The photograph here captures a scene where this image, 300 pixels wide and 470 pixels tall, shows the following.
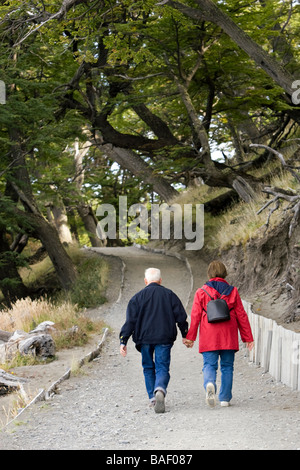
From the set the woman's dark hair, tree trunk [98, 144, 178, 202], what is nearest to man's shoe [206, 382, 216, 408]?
the woman's dark hair

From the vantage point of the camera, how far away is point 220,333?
7168 millimetres

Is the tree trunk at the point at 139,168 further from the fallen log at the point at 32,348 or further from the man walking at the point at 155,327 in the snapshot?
the man walking at the point at 155,327

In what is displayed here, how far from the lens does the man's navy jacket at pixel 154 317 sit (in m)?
7.21

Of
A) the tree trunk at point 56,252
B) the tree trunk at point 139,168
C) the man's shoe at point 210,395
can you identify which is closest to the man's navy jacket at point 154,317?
the man's shoe at point 210,395

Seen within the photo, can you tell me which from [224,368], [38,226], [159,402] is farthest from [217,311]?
[38,226]

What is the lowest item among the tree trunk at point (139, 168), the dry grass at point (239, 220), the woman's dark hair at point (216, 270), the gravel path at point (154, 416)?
the gravel path at point (154, 416)

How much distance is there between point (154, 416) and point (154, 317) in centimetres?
113

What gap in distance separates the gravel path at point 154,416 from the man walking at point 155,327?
17.7 inches

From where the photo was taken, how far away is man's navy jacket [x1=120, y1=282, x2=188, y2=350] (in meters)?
7.21

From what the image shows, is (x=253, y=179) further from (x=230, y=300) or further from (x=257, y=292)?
(x=230, y=300)

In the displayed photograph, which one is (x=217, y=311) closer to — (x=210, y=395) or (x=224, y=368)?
(x=224, y=368)

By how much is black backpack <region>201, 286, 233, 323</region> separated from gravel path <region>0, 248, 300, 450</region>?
1.03m
